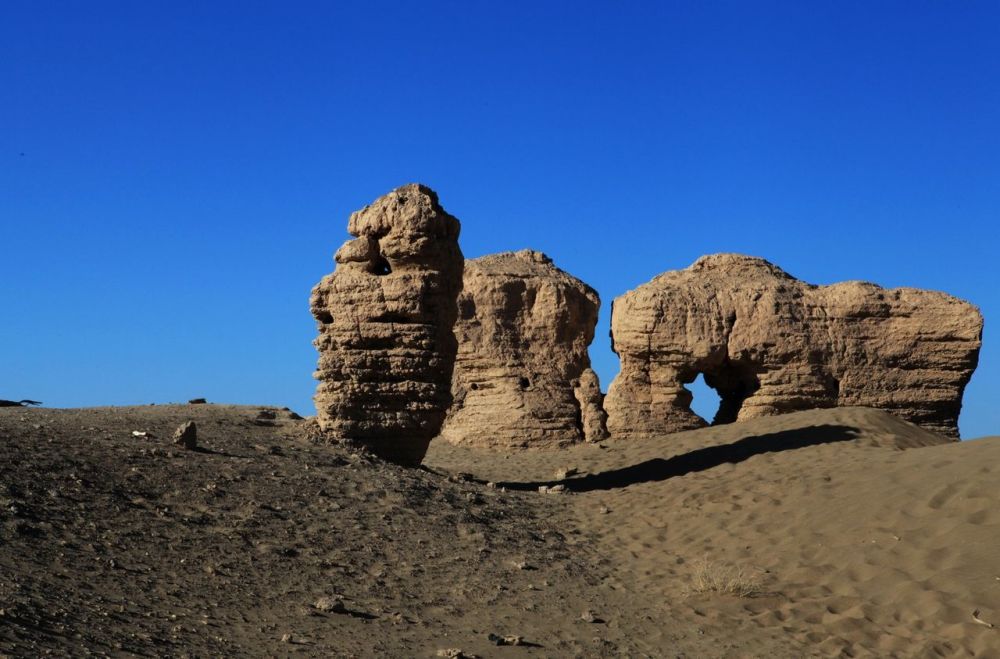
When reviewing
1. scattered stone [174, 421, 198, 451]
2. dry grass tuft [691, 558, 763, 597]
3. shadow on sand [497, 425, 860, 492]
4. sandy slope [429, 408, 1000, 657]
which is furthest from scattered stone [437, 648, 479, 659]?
shadow on sand [497, 425, 860, 492]

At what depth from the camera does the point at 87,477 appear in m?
10.3

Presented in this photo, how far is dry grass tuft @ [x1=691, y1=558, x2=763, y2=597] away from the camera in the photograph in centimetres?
985

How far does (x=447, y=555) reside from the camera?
34.6ft

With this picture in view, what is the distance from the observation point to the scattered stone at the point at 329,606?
8.42 meters

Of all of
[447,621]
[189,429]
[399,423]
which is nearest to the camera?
[447,621]

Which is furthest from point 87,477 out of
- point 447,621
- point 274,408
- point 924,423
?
point 924,423

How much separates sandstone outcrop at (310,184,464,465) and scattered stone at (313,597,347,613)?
605 cm

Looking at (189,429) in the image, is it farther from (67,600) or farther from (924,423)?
(924,423)

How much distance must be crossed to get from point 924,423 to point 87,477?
55.9 feet

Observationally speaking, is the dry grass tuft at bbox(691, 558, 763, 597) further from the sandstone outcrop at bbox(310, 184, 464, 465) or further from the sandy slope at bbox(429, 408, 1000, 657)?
the sandstone outcrop at bbox(310, 184, 464, 465)

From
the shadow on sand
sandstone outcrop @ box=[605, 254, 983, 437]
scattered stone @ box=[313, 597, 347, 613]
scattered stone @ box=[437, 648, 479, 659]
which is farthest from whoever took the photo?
sandstone outcrop @ box=[605, 254, 983, 437]

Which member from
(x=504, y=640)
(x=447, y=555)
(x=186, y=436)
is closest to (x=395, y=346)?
(x=186, y=436)

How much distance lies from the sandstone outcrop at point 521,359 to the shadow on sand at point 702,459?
369 cm

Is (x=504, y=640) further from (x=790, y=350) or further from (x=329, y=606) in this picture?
(x=790, y=350)
